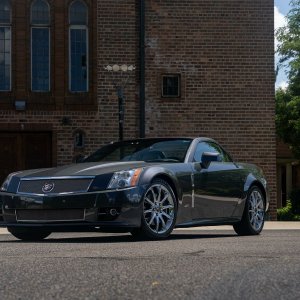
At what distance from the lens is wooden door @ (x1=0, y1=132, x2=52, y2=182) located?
23.4m

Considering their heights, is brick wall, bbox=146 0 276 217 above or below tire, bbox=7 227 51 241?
above

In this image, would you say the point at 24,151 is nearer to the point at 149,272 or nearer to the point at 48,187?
the point at 48,187

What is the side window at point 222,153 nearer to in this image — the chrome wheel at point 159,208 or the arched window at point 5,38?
the chrome wheel at point 159,208

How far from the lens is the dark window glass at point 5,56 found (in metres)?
23.7

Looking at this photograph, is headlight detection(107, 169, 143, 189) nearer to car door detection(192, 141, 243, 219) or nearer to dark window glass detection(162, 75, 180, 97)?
car door detection(192, 141, 243, 219)

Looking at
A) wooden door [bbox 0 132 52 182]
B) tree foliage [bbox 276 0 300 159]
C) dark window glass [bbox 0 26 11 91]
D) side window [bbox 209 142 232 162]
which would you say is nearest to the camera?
side window [bbox 209 142 232 162]

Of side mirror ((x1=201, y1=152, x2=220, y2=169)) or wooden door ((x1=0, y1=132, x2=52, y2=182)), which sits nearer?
side mirror ((x1=201, y1=152, x2=220, y2=169))

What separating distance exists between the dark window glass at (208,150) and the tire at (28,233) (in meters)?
2.17

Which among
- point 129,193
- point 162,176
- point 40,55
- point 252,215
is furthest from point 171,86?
point 129,193

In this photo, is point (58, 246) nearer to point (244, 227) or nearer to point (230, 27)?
Result: point (244, 227)

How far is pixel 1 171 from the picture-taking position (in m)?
23.5

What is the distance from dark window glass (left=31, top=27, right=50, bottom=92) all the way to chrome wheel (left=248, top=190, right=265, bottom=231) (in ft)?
39.7

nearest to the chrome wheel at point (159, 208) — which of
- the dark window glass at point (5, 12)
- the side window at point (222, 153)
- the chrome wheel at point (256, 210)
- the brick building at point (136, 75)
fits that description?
the side window at point (222, 153)

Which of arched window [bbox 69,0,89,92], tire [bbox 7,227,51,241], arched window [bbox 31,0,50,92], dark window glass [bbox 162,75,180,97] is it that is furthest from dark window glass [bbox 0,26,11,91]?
tire [bbox 7,227,51,241]
